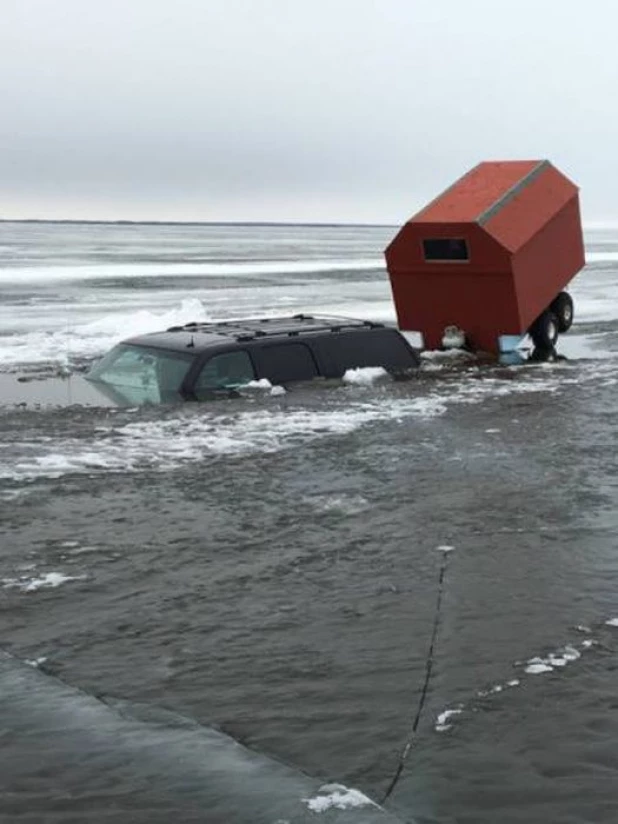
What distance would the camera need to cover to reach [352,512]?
26.0ft

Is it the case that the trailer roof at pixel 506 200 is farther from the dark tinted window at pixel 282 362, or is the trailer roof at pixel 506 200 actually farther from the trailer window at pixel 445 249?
the dark tinted window at pixel 282 362

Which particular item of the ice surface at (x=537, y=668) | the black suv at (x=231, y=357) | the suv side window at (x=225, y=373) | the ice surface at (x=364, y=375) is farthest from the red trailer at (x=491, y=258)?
the ice surface at (x=537, y=668)

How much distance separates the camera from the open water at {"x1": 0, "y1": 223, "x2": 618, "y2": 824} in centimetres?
405

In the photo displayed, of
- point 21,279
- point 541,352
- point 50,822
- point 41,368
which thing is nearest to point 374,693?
point 50,822

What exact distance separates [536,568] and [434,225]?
1123 centimetres

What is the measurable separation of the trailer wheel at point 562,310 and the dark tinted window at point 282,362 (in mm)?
7628

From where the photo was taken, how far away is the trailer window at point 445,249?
663 inches

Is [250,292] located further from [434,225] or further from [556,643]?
[556,643]

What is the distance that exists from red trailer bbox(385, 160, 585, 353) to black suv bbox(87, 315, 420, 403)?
4.09m

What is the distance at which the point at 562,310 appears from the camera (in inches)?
735

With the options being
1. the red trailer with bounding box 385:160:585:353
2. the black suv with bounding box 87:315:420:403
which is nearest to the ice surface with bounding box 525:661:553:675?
the black suv with bounding box 87:315:420:403

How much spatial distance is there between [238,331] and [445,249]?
5.82 meters

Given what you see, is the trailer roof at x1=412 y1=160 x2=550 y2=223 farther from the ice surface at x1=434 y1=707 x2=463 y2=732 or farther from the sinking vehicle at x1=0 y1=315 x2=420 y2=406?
the ice surface at x1=434 y1=707 x2=463 y2=732

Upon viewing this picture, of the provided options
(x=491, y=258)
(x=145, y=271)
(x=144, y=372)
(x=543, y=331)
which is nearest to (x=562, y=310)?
(x=543, y=331)
